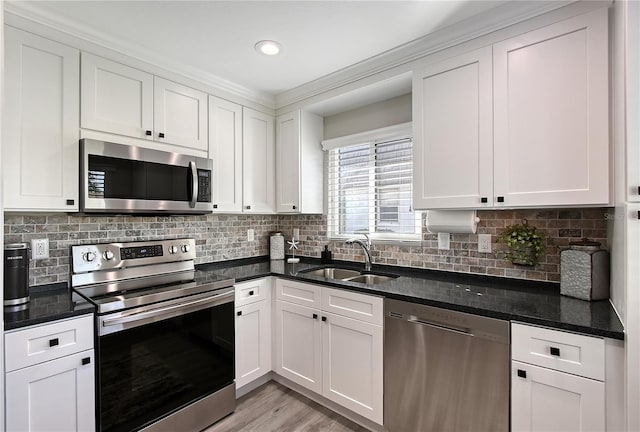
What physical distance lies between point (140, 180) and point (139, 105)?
510 mm

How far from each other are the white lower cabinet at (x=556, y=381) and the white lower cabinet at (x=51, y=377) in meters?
2.05

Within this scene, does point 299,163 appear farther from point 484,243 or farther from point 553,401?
point 553,401

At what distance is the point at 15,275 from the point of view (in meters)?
1.57

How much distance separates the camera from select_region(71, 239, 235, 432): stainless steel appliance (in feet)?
5.44

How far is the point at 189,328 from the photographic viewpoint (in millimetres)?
1964

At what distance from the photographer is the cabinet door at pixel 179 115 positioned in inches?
86.9

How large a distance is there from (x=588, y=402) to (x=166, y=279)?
2366 mm

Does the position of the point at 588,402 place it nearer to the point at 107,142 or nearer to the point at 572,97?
the point at 572,97

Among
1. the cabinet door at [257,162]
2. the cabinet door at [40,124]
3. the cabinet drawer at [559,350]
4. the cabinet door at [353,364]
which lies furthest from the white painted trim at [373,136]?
the cabinet door at [40,124]

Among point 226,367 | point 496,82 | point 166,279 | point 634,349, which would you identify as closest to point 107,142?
point 166,279

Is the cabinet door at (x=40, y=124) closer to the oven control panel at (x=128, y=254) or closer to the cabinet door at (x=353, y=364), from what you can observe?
the oven control panel at (x=128, y=254)

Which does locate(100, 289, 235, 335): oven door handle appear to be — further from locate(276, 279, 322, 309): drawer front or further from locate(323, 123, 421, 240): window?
locate(323, 123, 421, 240): window

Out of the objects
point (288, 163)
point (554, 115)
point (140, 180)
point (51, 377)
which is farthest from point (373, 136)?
point (51, 377)

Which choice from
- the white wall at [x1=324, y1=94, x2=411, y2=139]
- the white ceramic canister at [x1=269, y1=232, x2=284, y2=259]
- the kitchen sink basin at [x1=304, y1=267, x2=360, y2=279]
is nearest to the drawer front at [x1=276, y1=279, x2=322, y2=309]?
the kitchen sink basin at [x1=304, y1=267, x2=360, y2=279]
